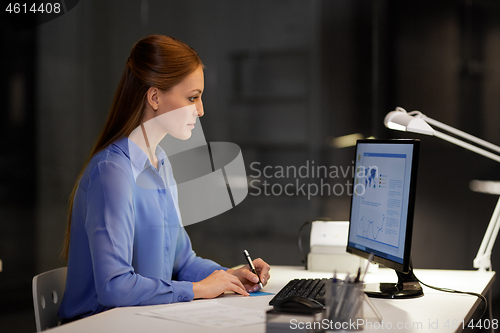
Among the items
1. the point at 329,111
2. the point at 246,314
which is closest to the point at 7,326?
the point at 246,314

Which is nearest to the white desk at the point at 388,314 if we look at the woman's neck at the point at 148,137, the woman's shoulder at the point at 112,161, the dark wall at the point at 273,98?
the woman's shoulder at the point at 112,161

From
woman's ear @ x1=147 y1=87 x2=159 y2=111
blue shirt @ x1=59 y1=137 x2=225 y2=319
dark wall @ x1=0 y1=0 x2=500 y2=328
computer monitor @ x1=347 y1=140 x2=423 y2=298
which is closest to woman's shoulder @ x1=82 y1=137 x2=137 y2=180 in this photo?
blue shirt @ x1=59 y1=137 x2=225 y2=319

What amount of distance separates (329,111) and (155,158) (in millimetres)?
1267

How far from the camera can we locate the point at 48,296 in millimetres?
1382

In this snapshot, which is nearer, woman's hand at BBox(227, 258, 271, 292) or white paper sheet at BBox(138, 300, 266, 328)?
white paper sheet at BBox(138, 300, 266, 328)

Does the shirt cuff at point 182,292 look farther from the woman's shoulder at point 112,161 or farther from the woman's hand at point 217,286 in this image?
the woman's shoulder at point 112,161

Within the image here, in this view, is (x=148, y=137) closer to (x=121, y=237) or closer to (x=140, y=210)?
(x=140, y=210)

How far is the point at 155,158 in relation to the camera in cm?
160

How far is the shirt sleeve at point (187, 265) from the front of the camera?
5.32 feet

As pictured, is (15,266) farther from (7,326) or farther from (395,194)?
(395,194)

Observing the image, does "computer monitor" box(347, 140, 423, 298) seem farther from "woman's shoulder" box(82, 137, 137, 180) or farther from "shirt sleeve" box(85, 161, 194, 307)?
"woman's shoulder" box(82, 137, 137, 180)

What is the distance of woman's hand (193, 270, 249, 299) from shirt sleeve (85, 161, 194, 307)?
0.03 m

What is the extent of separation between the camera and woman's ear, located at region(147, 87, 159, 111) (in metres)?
1.49

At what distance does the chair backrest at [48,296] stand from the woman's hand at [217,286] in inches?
17.3
